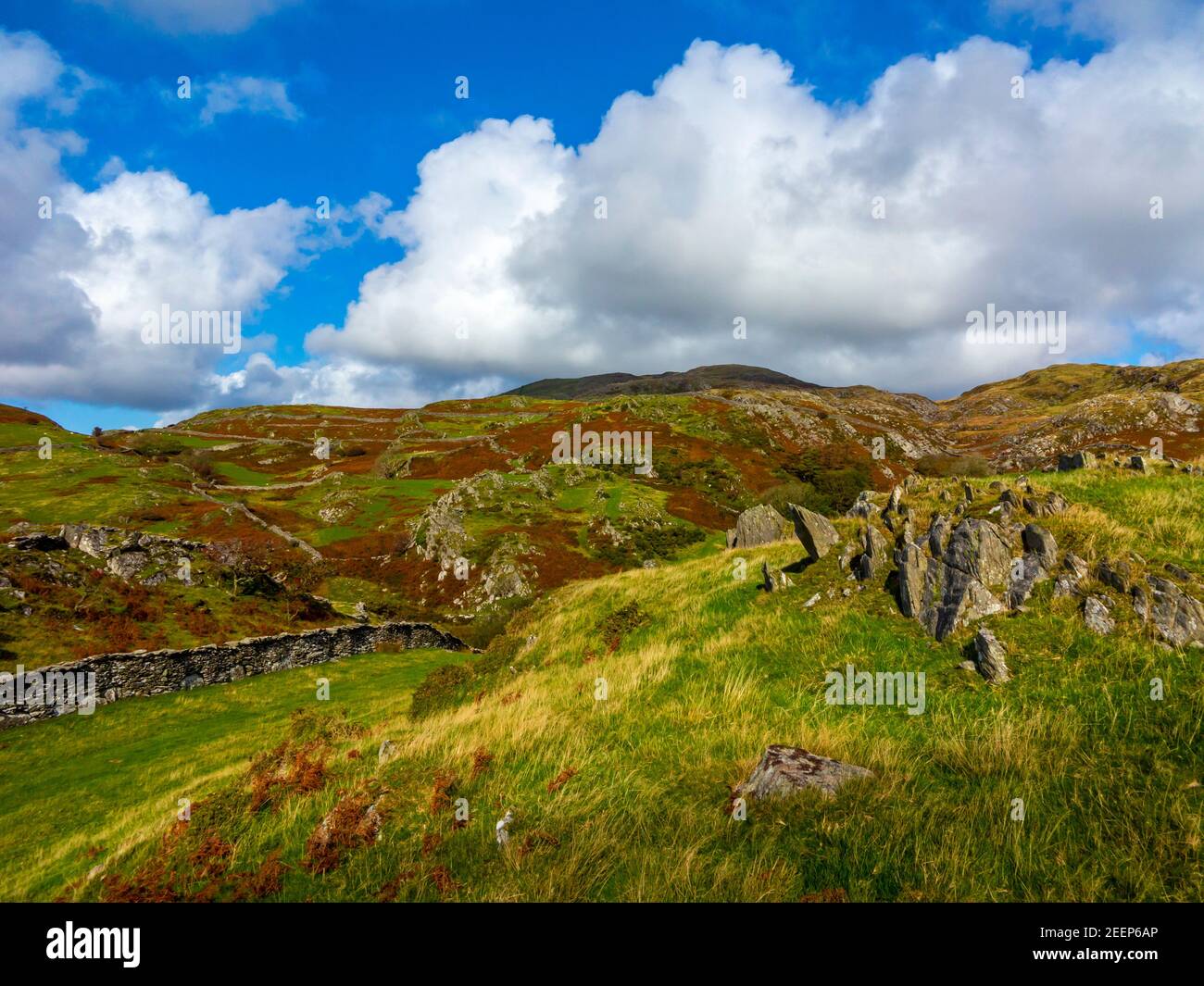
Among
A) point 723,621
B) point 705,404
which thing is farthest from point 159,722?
point 705,404

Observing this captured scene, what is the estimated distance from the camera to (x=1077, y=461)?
18.5 metres

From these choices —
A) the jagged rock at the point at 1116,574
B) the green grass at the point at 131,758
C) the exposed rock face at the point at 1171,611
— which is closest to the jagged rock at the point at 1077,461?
the jagged rock at the point at 1116,574

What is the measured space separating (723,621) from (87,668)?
28.5 meters

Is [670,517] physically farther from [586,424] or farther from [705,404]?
[705,404]

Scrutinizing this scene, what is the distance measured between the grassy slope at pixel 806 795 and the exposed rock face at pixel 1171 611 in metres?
0.29

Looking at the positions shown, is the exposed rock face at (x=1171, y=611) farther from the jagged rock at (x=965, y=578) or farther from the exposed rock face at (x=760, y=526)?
the exposed rock face at (x=760, y=526)

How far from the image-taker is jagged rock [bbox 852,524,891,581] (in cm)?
1227

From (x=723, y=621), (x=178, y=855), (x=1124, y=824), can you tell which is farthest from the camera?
(x=723, y=621)

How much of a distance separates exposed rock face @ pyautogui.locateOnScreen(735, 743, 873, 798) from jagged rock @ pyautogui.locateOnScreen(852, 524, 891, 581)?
6.83m

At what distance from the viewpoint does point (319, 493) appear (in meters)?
94.4

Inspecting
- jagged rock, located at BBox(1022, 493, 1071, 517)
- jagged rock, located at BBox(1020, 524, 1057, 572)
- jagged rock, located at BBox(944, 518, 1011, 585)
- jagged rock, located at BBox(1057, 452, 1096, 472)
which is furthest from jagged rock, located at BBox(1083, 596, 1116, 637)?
jagged rock, located at BBox(1057, 452, 1096, 472)

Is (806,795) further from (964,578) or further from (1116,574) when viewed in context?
(1116,574)

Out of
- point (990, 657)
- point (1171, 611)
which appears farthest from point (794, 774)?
point (1171, 611)

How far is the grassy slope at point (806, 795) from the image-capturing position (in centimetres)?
479
